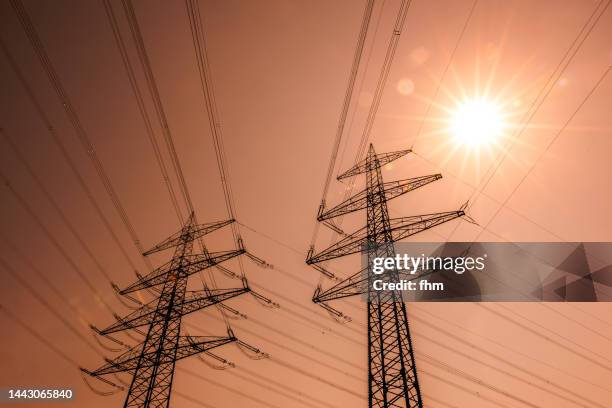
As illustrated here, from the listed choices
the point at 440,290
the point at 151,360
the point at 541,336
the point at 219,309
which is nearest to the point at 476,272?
the point at 440,290

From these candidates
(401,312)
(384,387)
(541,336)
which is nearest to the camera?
(384,387)

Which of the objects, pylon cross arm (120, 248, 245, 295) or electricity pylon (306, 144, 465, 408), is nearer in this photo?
electricity pylon (306, 144, 465, 408)

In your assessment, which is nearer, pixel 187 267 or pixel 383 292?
pixel 383 292

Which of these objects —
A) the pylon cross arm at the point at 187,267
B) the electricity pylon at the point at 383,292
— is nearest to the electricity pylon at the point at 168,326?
the pylon cross arm at the point at 187,267

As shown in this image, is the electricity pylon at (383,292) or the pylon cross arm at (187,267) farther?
the pylon cross arm at (187,267)

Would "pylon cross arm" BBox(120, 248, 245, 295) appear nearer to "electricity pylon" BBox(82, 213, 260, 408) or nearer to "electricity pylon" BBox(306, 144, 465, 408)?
"electricity pylon" BBox(82, 213, 260, 408)

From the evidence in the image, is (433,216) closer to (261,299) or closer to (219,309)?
(261,299)

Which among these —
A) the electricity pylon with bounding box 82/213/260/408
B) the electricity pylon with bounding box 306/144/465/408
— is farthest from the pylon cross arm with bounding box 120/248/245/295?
the electricity pylon with bounding box 306/144/465/408

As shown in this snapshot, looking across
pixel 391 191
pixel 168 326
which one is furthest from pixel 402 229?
pixel 168 326

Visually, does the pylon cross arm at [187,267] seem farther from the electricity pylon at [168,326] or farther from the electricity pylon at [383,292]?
the electricity pylon at [383,292]

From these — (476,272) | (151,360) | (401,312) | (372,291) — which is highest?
(476,272)

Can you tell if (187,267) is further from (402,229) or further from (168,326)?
(402,229)
